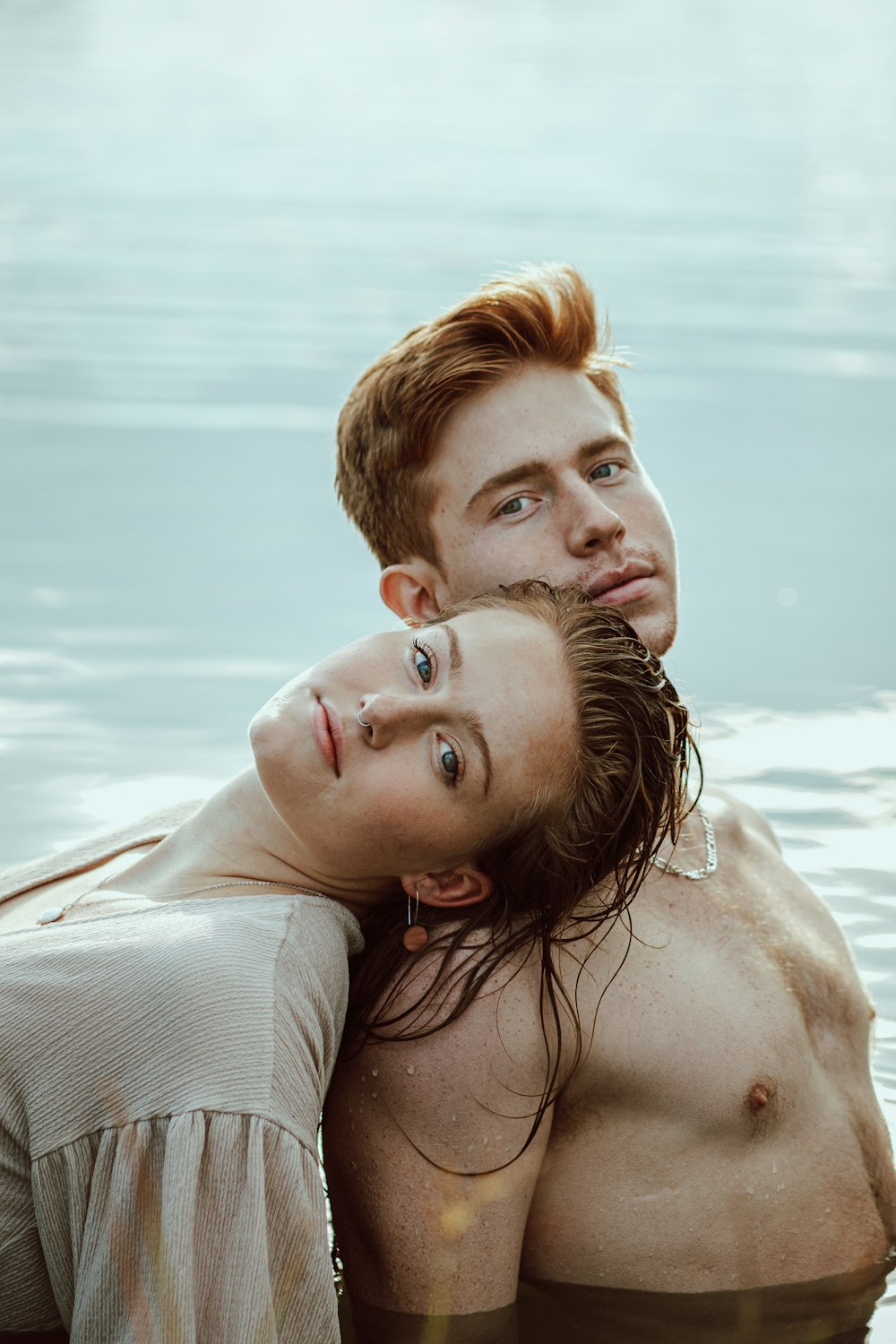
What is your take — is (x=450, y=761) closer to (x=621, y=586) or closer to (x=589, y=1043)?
(x=589, y=1043)

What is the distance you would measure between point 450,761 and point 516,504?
867 millimetres

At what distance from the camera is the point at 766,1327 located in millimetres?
2859

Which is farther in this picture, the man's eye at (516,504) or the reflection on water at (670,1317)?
the man's eye at (516,504)

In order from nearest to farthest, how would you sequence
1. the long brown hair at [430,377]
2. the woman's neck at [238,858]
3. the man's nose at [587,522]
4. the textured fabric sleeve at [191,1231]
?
the textured fabric sleeve at [191,1231], the woman's neck at [238,858], the man's nose at [587,522], the long brown hair at [430,377]

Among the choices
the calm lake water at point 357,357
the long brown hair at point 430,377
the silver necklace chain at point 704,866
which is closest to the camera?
the silver necklace chain at point 704,866

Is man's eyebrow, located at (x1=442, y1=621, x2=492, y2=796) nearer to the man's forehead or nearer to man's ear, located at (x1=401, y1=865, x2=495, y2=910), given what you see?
man's ear, located at (x1=401, y1=865, x2=495, y2=910)

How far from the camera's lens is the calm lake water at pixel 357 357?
5.68 metres

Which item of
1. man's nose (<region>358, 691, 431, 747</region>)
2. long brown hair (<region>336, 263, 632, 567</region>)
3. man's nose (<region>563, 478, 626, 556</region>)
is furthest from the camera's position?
long brown hair (<region>336, 263, 632, 567</region>)

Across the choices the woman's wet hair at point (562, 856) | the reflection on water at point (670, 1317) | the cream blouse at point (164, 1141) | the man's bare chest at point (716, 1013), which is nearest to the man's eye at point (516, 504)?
the woman's wet hair at point (562, 856)

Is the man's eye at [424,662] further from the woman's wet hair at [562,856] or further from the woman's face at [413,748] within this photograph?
the woman's wet hair at [562,856]

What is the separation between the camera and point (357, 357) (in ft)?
33.9

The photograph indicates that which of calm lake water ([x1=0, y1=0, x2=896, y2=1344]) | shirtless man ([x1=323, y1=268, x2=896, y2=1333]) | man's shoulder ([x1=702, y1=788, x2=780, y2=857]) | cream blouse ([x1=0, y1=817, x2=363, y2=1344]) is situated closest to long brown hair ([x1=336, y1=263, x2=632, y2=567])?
shirtless man ([x1=323, y1=268, x2=896, y2=1333])

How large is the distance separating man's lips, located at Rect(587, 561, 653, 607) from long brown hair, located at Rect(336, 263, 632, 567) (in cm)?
35

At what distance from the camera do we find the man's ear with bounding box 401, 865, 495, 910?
2.71 metres
